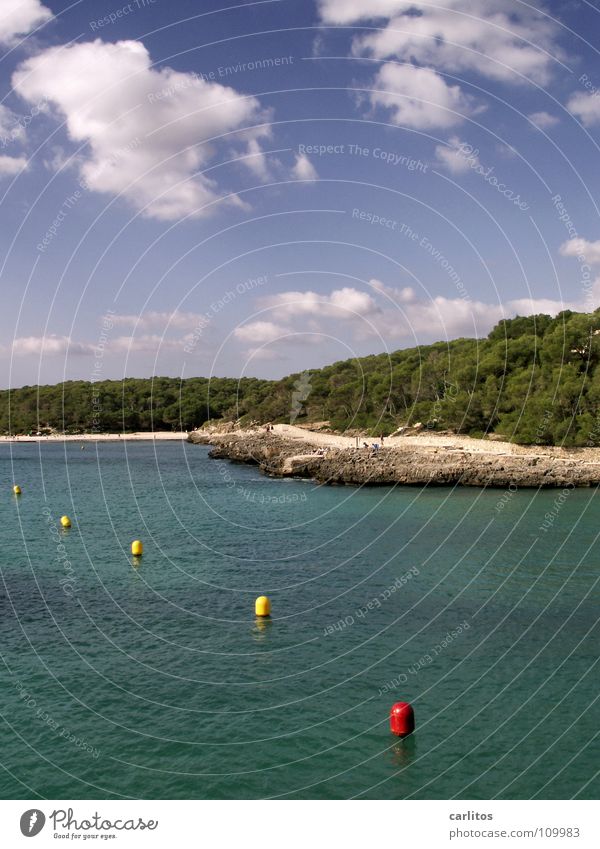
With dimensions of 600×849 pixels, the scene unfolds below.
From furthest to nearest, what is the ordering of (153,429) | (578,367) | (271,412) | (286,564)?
(153,429) < (271,412) < (578,367) < (286,564)

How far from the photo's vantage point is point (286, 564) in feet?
106

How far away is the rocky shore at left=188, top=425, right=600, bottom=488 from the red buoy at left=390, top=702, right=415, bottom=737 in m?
44.9

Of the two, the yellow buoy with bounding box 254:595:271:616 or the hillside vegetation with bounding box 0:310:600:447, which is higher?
the hillside vegetation with bounding box 0:310:600:447

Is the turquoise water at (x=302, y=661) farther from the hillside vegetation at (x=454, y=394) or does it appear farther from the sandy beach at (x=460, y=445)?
the hillside vegetation at (x=454, y=394)

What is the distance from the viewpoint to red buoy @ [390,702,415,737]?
50.4ft

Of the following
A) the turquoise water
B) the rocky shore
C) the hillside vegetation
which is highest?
the hillside vegetation

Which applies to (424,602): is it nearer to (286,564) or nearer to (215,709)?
(286,564)

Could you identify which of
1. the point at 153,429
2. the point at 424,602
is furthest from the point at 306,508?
the point at 153,429

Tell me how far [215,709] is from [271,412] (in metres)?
109

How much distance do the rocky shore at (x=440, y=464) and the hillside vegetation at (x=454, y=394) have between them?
347 centimetres

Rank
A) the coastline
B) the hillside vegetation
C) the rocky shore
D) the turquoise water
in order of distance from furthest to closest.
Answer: the coastline < the hillside vegetation < the rocky shore < the turquoise water

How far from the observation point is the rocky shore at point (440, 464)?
191ft

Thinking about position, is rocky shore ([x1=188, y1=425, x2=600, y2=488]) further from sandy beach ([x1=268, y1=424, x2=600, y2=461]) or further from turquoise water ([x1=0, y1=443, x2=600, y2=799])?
turquoise water ([x1=0, y1=443, x2=600, y2=799])

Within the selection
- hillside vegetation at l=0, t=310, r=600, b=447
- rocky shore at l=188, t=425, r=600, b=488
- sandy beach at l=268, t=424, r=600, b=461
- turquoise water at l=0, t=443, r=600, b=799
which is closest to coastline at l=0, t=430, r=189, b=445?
hillside vegetation at l=0, t=310, r=600, b=447
